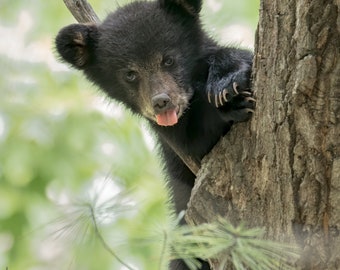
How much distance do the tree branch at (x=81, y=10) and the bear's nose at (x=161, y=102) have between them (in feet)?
1.96

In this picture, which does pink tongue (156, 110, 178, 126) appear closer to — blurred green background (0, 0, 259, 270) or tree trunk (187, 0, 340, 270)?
tree trunk (187, 0, 340, 270)

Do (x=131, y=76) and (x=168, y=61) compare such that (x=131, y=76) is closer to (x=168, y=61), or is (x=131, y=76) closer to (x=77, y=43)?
(x=168, y=61)

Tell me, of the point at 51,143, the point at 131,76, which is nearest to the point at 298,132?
the point at 131,76

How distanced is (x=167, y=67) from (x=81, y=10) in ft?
1.72

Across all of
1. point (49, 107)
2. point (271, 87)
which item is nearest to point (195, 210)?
point (271, 87)

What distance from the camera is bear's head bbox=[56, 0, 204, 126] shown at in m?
4.16

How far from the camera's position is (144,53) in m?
4.25

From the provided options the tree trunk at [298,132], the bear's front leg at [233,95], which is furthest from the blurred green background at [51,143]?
the tree trunk at [298,132]

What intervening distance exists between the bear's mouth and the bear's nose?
0.02 metres

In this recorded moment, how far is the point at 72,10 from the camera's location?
408 cm

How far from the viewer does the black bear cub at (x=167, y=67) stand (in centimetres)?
388

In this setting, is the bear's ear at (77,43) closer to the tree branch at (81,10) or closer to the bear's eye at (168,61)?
the tree branch at (81,10)

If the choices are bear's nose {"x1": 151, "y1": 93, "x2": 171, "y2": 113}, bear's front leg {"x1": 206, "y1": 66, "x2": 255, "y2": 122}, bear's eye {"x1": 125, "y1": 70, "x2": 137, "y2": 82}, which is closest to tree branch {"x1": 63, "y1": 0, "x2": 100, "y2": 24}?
bear's eye {"x1": 125, "y1": 70, "x2": 137, "y2": 82}

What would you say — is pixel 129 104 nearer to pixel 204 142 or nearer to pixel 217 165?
pixel 204 142
